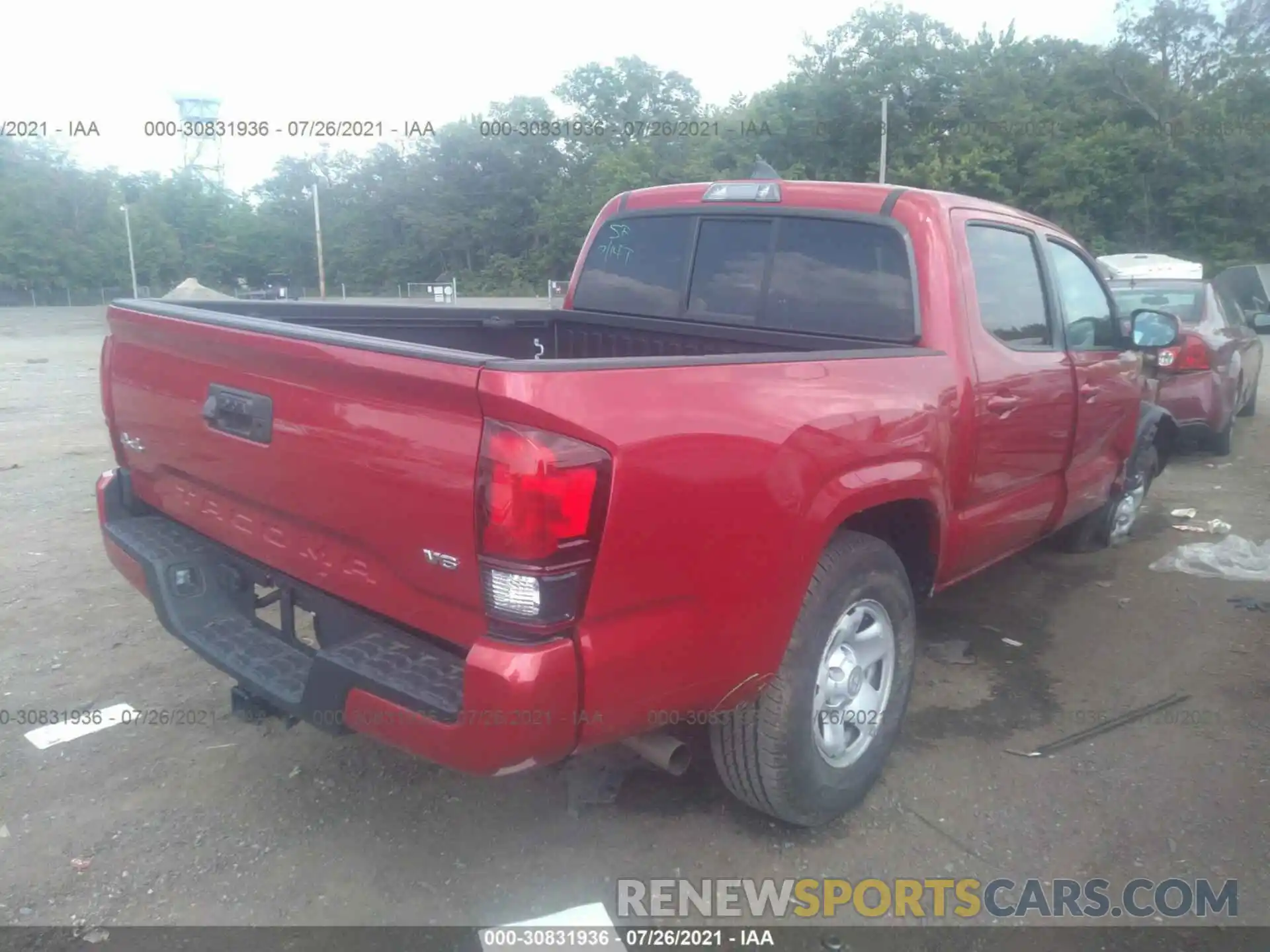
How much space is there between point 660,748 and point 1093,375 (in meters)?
2.96

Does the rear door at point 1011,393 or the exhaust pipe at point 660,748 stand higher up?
the rear door at point 1011,393

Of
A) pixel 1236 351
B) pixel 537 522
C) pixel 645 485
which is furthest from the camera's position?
pixel 1236 351

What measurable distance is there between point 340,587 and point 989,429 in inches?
92.2

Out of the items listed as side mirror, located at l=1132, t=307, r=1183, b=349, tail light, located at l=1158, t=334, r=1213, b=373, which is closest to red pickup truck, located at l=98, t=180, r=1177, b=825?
side mirror, located at l=1132, t=307, r=1183, b=349

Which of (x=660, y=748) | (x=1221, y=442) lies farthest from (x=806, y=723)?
(x=1221, y=442)

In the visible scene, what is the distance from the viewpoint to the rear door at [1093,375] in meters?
4.27

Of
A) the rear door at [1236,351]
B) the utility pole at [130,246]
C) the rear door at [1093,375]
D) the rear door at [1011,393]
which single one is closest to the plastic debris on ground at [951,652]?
the rear door at [1011,393]

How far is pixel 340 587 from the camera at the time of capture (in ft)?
8.05

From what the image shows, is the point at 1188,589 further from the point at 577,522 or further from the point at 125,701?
the point at 125,701

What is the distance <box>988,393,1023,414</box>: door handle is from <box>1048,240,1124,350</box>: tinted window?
2.59 feet

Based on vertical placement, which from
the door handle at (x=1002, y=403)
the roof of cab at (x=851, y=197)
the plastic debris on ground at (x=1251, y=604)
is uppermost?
the roof of cab at (x=851, y=197)

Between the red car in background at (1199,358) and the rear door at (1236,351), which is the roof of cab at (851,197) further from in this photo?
the rear door at (1236,351)

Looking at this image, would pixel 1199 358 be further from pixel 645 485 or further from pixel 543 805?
pixel 645 485

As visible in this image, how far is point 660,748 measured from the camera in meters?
2.51
